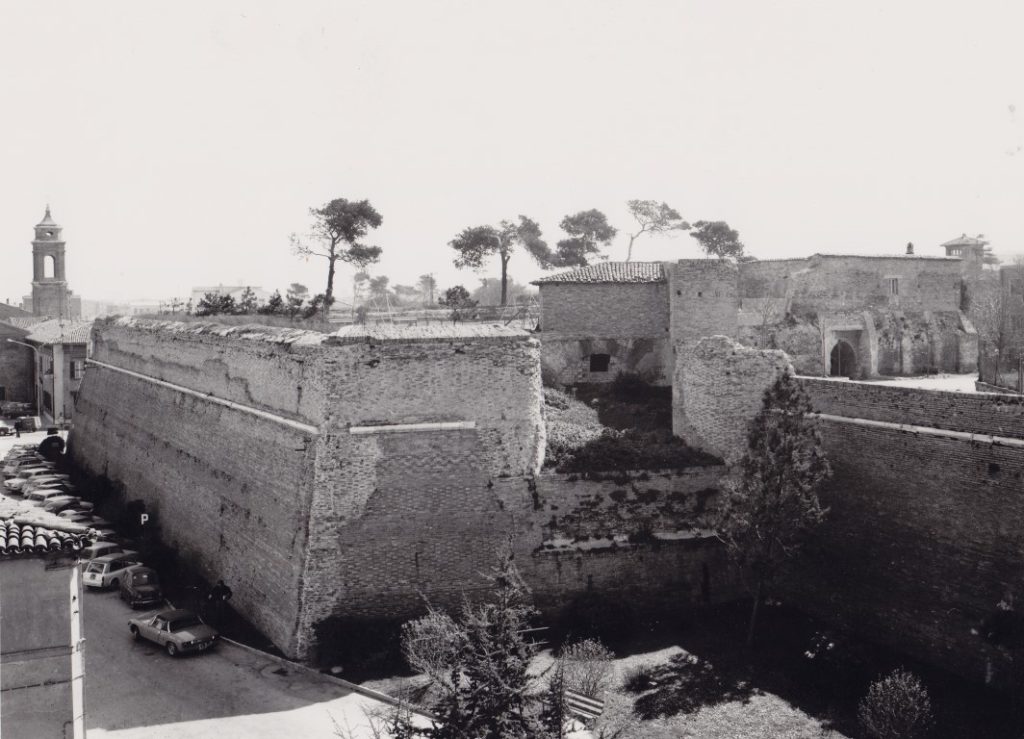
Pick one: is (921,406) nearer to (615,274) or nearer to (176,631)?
(615,274)

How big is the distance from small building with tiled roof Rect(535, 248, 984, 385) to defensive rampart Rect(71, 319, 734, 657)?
7058mm

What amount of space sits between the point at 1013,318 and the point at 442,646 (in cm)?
2887

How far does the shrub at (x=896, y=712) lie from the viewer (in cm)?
888

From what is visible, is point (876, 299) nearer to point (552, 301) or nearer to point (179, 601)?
point (552, 301)

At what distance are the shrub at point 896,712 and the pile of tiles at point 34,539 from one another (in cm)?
809

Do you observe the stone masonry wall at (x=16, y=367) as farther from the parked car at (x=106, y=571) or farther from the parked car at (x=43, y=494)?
the parked car at (x=106, y=571)

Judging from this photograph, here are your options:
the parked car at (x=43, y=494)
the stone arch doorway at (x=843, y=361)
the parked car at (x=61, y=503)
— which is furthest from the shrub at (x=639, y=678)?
the stone arch doorway at (x=843, y=361)

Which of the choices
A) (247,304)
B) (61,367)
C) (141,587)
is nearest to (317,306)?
(247,304)

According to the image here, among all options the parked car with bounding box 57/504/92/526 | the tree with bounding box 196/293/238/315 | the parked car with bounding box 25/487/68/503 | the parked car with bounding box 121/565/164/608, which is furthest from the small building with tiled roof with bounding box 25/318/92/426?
the parked car with bounding box 121/565/164/608

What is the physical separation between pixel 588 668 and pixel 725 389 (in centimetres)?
523

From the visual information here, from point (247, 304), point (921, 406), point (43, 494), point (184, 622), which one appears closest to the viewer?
point (921, 406)

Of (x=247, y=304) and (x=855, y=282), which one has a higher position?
(x=855, y=282)

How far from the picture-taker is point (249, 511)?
14.1m

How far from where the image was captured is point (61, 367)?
33.1 metres
